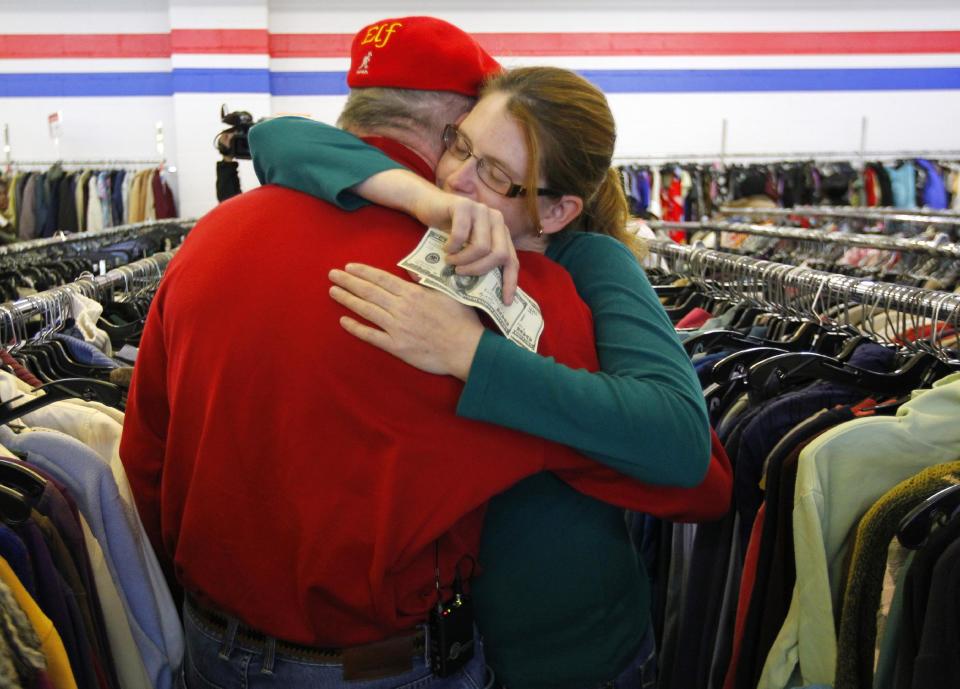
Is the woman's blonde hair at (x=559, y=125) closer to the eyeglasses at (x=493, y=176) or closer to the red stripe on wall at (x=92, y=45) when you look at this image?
the eyeglasses at (x=493, y=176)

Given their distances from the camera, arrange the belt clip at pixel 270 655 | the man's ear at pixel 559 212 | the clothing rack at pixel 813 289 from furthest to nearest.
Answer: the clothing rack at pixel 813 289 → the man's ear at pixel 559 212 → the belt clip at pixel 270 655

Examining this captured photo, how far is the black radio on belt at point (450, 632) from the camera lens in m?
0.99

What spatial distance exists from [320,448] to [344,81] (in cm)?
829

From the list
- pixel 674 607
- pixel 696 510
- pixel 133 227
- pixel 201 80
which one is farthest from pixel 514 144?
pixel 201 80

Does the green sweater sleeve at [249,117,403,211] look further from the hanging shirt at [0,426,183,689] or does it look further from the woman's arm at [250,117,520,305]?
the hanging shirt at [0,426,183,689]

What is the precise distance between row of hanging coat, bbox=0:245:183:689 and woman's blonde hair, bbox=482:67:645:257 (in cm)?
70

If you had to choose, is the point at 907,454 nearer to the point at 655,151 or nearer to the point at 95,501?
the point at 95,501

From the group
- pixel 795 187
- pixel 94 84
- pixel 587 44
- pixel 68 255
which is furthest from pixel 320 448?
pixel 94 84

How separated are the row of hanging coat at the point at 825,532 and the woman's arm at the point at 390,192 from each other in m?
0.62

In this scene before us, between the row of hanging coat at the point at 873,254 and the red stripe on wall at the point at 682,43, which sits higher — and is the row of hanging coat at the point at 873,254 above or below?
below

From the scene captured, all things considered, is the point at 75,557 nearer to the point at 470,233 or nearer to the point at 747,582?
the point at 470,233

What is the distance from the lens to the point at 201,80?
26.8ft

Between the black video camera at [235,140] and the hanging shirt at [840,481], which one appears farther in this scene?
the black video camera at [235,140]

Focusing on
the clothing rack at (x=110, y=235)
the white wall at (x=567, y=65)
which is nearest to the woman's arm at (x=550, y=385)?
the clothing rack at (x=110, y=235)
